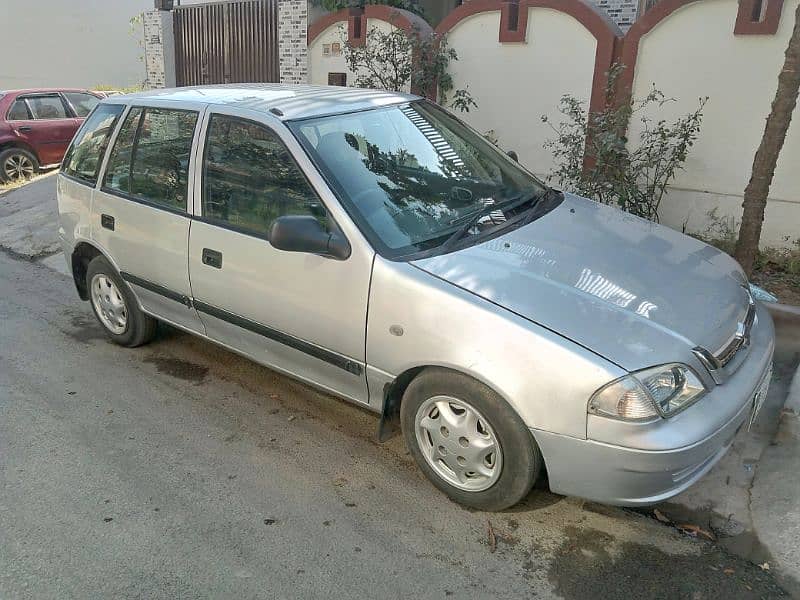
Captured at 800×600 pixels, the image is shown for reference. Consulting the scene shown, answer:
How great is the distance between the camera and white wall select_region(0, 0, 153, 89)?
19219mm

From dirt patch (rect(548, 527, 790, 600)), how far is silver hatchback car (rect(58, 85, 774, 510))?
1.02ft

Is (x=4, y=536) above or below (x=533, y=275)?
below

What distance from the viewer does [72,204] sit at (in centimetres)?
483

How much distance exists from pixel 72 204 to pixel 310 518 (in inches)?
122

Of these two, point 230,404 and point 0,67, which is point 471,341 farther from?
point 0,67

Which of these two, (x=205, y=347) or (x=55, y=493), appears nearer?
(x=55, y=493)

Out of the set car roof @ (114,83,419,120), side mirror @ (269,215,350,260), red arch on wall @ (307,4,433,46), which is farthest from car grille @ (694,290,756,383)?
red arch on wall @ (307,4,433,46)

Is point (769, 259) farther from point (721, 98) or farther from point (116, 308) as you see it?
point (116, 308)

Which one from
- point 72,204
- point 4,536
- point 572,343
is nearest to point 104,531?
point 4,536

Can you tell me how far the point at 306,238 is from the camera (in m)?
3.11

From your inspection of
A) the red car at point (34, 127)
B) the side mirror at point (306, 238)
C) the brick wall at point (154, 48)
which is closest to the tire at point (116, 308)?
the side mirror at point (306, 238)

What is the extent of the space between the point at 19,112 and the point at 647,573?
11520mm

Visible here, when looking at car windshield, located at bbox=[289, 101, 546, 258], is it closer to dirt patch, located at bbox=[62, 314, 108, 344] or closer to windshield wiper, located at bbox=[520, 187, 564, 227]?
windshield wiper, located at bbox=[520, 187, 564, 227]

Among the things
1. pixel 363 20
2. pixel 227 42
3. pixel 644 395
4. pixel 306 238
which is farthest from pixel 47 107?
pixel 644 395
